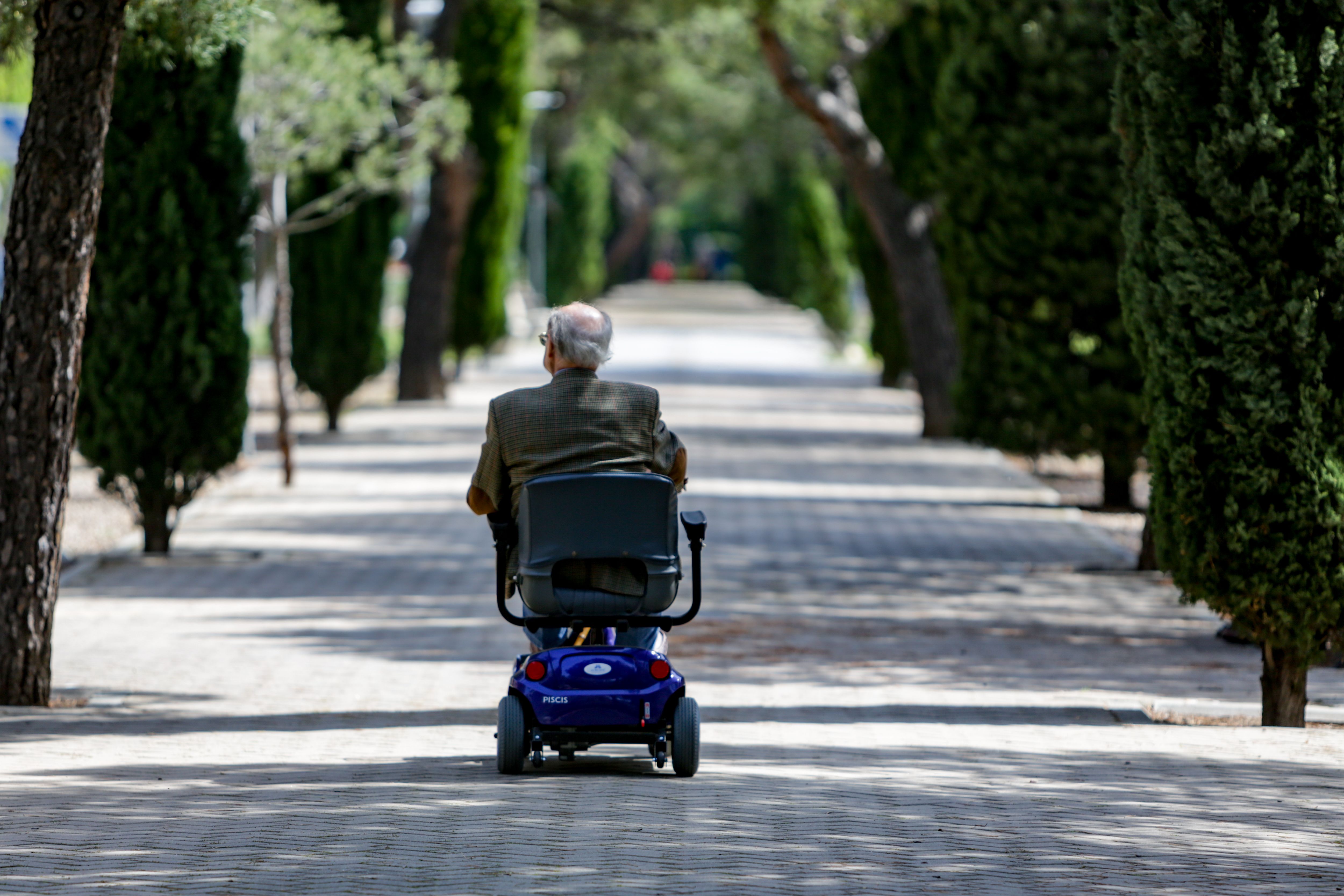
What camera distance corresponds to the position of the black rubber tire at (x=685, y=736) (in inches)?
249

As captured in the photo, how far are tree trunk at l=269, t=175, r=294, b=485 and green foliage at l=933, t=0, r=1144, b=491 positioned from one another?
5833 millimetres

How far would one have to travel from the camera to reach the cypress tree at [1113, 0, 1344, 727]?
7672 mm

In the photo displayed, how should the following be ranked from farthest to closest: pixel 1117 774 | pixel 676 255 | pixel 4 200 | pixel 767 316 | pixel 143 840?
pixel 676 255, pixel 767 316, pixel 4 200, pixel 1117 774, pixel 143 840

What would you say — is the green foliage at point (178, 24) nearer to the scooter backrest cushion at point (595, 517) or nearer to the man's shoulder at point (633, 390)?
the man's shoulder at point (633, 390)

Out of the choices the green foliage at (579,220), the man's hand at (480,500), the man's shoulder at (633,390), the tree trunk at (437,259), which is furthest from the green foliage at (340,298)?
the green foliage at (579,220)

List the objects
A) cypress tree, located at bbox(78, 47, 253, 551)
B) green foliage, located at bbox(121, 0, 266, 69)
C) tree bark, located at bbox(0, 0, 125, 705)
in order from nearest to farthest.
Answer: tree bark, located at bbox(0, 0, 125, 705) < green foliage, located at bbox(121, 0, 266, 69) < cypress tree, located at bbox(78, 47, 253, 551)

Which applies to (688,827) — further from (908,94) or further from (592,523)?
(908,94)

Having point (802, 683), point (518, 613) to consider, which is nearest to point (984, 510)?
point (518, 613)

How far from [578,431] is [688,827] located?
1.31 metres

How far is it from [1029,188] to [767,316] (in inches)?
1765

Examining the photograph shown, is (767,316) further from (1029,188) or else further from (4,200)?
(1029,188)

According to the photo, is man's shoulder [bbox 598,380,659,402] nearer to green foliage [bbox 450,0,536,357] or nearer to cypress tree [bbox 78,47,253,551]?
cypress tree [bbox 78,47,253,551]

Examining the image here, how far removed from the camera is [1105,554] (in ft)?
46.5

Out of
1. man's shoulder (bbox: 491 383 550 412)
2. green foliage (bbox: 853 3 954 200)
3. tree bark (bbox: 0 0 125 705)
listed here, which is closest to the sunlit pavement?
tree bark (bbox: 0 0 125 705)
